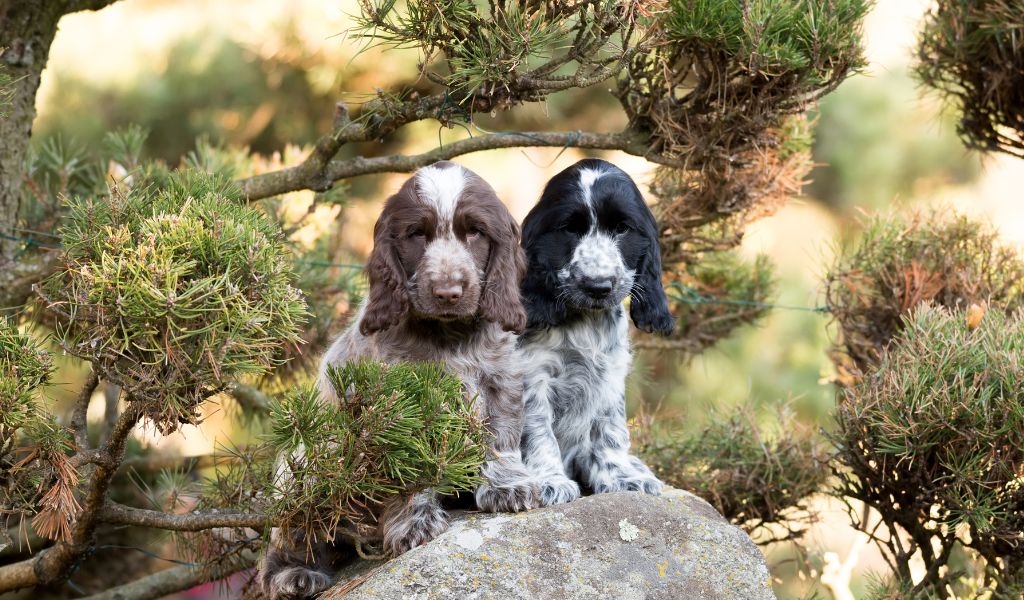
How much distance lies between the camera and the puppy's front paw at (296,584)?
409cm

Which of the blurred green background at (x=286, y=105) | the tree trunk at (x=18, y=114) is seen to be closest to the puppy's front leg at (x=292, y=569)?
the tree trunk at (x=18, y=114)

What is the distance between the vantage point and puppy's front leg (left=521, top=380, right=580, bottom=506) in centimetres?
432

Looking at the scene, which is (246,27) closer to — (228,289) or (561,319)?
(561,319)

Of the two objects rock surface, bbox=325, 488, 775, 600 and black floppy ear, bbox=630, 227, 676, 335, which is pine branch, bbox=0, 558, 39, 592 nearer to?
rock surface, bbox=325, 488, 775, 600

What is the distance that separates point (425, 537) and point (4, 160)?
2.78 meters

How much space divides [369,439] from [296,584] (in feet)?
2.88

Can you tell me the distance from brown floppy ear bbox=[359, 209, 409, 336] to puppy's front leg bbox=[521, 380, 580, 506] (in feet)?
2.33

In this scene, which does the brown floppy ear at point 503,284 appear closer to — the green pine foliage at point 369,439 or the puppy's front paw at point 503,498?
the green pine foliage at point 369,439

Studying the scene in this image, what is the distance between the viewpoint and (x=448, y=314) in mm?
3959

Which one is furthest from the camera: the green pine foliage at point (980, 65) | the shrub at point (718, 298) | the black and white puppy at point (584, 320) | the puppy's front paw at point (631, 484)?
the shrub at point (718, 298)

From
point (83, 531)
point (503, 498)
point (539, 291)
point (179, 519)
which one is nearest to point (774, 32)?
point (539, 291)

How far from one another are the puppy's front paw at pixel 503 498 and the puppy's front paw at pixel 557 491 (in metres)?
0.11

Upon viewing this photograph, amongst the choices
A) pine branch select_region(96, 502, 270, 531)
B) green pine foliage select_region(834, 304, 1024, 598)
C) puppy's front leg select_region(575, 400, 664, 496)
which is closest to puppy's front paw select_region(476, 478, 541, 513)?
puppy's front leg select_region(575, 400, 664, 496)

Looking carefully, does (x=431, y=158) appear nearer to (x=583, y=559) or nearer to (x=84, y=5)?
(x=84, y=5)
